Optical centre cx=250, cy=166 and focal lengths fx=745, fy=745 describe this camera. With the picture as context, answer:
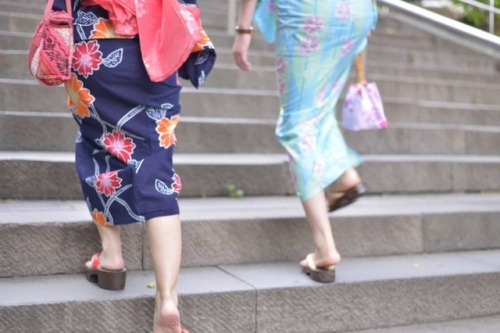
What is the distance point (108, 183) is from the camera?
279cm

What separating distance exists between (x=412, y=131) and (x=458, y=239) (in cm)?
128

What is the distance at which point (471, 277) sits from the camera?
3611 millimetres

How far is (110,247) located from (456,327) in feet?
5.45

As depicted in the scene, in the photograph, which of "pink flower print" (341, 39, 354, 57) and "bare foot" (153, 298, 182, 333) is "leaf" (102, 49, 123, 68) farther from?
"pink flower print" (341, 39, 354, 57)

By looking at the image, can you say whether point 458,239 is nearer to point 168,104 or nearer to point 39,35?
point 168,104

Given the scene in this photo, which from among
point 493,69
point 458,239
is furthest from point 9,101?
point 493,69

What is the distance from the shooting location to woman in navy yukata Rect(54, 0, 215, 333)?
270 cm

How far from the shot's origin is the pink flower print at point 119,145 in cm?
275

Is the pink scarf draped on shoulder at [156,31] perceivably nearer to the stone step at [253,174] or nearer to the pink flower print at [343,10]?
the pink flower print at [343,10]

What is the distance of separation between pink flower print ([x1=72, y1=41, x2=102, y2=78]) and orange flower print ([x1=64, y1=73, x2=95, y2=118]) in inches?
1.8

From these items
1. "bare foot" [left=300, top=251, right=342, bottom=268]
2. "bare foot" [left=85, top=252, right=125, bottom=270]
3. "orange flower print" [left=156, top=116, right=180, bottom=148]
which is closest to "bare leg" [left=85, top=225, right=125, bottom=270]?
"bare foot" [left=85, top=252, right=125, bottom=270]

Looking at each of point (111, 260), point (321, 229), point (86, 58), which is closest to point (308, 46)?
point (321, 229)

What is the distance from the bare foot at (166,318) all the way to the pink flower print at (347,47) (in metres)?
1.38

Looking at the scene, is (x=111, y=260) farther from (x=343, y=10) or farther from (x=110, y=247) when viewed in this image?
(x=343, y=10)
